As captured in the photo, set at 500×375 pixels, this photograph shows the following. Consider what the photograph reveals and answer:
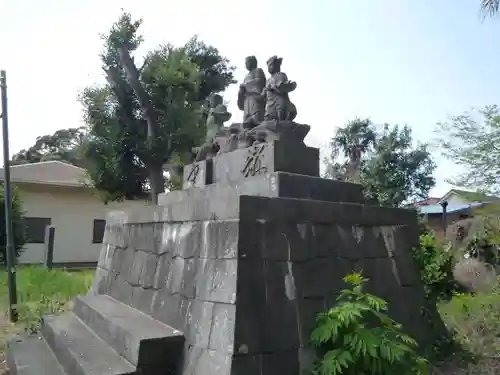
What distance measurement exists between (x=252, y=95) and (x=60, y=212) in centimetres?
1757

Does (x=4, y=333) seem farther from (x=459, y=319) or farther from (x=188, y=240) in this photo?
(x=459, y=319)

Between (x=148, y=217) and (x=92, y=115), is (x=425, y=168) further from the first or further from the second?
(x=148, y=217)

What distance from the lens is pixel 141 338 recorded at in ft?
10.8

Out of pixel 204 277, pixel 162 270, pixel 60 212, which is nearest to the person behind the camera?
pixel 204 277

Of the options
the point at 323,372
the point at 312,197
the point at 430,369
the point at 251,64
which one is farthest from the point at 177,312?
the point at 251,64

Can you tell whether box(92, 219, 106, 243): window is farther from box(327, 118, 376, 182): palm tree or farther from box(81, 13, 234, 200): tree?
box(327, 118, 376, 182): palm tree

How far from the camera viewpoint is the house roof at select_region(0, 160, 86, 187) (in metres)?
19.7

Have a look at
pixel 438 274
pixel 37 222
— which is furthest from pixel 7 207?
pixel 37 222

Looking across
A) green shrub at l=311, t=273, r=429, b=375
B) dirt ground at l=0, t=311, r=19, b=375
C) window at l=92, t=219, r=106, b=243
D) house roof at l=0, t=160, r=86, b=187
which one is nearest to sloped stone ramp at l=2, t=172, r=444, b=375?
green shrub at l=311, t=273, r=429, b=375

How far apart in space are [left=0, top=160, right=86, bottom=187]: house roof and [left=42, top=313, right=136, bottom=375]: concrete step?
15.9 m

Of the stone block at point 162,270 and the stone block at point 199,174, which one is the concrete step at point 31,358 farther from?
the stone block at point 199,174

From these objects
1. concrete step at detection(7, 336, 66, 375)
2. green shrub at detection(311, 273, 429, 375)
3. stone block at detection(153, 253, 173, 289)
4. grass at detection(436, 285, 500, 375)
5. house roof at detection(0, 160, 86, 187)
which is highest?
house roof at detection(0, 160, 86, 187)

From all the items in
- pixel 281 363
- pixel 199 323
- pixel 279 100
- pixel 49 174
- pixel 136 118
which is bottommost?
pixel 281 363

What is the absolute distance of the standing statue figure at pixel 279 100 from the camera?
5105 millimetres
